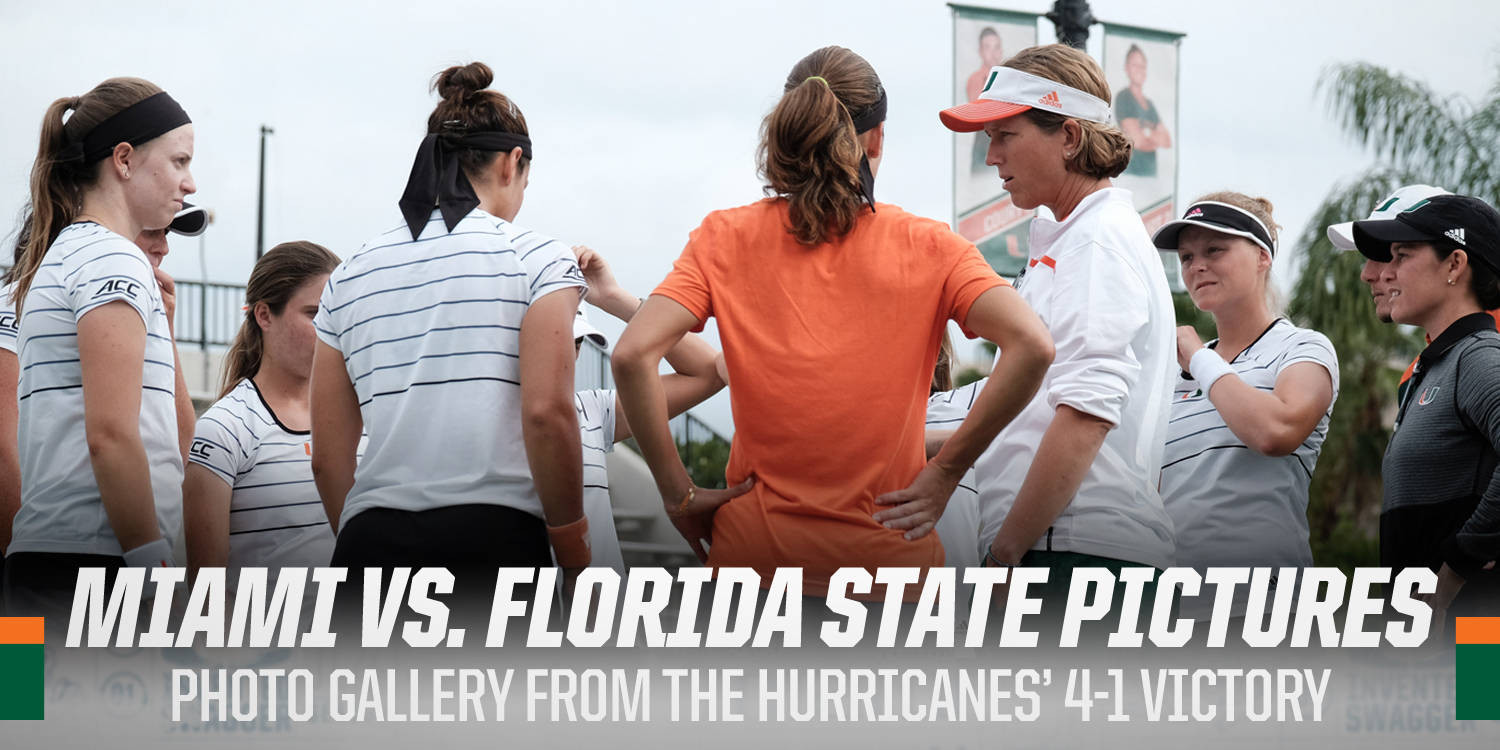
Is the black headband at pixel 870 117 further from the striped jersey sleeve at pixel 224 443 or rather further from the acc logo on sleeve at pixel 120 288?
the striped jersey sleeve at pixel 224 443

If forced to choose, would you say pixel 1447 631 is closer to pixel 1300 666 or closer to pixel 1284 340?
pixel 1300 666

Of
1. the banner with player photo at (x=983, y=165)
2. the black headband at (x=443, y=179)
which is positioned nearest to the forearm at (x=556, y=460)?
the black headband at (x=443, y=179)

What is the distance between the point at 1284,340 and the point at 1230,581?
0.71 metres

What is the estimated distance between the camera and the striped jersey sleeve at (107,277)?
2887 mm

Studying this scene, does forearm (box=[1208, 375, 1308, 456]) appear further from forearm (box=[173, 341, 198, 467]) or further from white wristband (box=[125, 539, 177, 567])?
forearm (box=[173, 341, 198, 467])

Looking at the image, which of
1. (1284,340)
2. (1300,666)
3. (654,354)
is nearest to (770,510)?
(654,354)

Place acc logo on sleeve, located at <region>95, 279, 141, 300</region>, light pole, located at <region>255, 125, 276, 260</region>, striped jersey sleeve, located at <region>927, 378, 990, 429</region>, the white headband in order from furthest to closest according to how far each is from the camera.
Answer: light pole, located at <region>255, 125, 276, 260</region>
striped jersey sleeve, located at <region>927, 378, 990, 429</region>
the white headband
acc logo on sleeve, located at <region>95, 279, 141, 300</region>

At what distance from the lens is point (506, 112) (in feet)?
9.96

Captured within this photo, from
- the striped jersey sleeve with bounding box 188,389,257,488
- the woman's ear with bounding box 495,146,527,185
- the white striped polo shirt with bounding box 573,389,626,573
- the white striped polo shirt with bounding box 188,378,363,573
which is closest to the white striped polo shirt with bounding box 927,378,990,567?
the white striped polo shirt with bounding box 573,389,626,573

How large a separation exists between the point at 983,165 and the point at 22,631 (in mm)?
5511

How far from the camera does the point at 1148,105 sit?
25.7 feet

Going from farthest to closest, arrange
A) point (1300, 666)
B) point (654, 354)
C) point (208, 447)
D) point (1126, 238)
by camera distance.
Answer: point (208, 447)
point (1300, 666)
point (1126, 238)
point (654, 354)

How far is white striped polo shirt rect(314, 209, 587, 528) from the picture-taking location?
282cm

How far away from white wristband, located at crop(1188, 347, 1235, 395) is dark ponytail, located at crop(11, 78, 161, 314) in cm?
272
